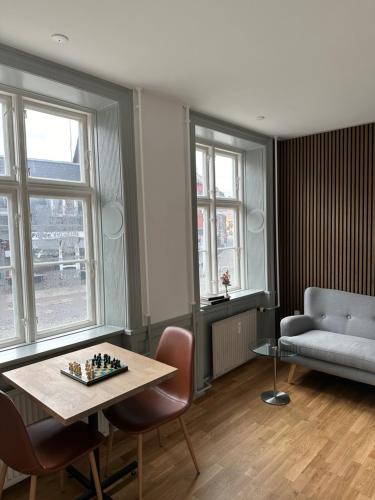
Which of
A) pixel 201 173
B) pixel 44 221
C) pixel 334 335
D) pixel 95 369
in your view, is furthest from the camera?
pixel 201 173

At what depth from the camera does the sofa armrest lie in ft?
12.0

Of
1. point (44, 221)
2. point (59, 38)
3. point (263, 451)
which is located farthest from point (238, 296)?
point (59, 38)

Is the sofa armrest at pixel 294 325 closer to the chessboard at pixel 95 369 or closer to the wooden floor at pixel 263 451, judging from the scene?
the wooden floor at pixel 263 451

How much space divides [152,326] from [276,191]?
2.46m

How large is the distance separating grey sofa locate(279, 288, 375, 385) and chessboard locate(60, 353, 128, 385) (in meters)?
1.85

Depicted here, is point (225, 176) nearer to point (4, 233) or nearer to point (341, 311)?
point (341, 311)

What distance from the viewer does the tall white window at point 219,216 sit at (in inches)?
153

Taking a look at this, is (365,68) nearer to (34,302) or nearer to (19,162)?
(19,162)

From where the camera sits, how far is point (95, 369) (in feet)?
6.46

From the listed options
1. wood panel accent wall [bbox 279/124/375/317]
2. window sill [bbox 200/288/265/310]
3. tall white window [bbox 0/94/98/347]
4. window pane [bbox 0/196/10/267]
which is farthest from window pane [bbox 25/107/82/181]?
wood panel accent wall [bbox 279/124/375/317]

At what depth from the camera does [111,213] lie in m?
2.78

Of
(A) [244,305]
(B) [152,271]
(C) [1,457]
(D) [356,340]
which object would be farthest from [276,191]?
(C) [1,457]

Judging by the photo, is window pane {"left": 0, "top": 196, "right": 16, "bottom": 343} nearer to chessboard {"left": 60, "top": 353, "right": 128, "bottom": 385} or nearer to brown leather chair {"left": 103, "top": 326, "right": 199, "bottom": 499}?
chessboard {"left": 60, "top": 353, "right": 128, "bottom": 385}

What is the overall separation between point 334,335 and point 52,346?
2.69 m
